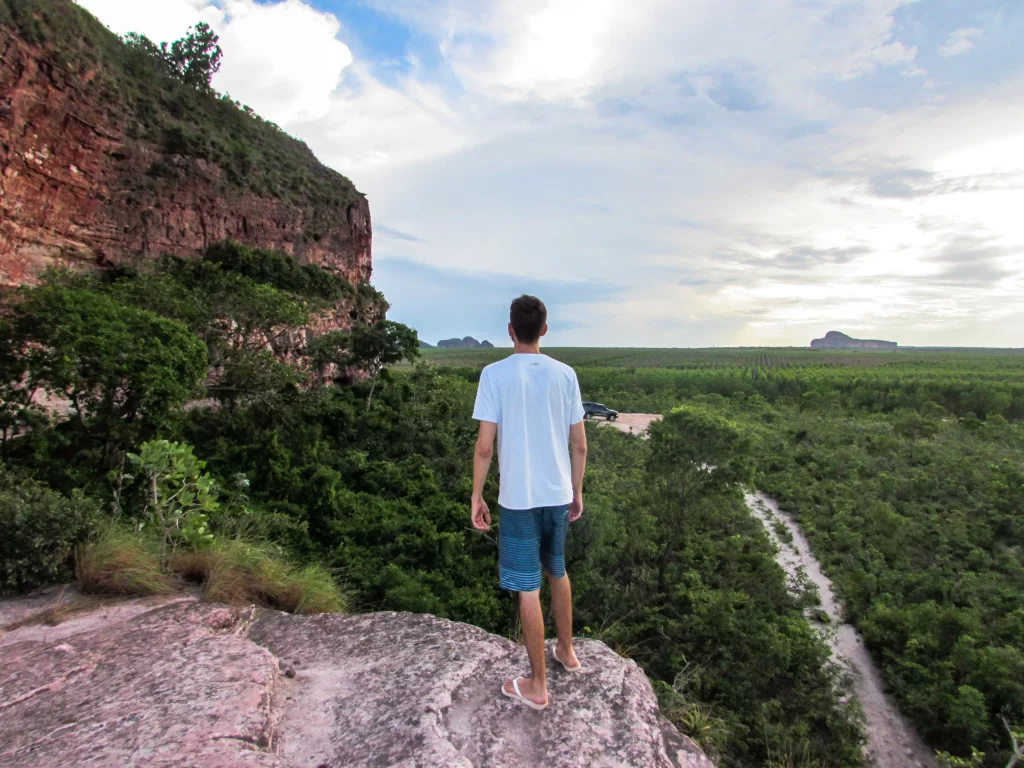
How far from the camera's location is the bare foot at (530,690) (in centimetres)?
255

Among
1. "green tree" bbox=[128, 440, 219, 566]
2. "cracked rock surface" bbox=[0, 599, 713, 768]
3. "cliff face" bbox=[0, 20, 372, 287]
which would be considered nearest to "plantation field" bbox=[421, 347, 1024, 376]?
"cliff face" bbox=[0, 20, 372, 287]

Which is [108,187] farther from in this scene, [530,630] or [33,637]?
Answer: [530,630]

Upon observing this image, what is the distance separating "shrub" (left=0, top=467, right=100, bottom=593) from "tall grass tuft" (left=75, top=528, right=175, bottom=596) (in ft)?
0.38

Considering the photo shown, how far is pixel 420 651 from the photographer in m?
3.13

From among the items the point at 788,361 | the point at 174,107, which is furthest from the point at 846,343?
the point at 174,107

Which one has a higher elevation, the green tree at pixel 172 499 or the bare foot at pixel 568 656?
the green tree at pixel 172 499

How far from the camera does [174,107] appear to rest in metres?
18.4

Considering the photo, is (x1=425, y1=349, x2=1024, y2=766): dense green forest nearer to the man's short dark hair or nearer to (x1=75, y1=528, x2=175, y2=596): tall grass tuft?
the man's short dark hair

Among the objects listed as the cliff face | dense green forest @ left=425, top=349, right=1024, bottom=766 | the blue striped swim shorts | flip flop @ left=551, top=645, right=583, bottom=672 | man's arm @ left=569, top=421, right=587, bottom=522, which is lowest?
dense green forest @ left=425, top=349, right=1024, bottom=766

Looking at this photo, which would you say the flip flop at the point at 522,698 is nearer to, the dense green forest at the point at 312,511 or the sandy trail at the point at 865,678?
the dense green forest at the point at 312,511

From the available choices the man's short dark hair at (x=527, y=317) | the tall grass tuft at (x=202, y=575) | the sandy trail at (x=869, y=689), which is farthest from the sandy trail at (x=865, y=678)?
the man's short dark hair at (x=527, y=317)

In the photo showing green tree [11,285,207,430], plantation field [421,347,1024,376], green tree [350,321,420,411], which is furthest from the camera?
plantation field [421,347,1024,376]

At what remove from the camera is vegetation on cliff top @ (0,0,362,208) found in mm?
13555

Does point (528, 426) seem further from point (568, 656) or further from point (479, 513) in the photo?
point (568, 656)
